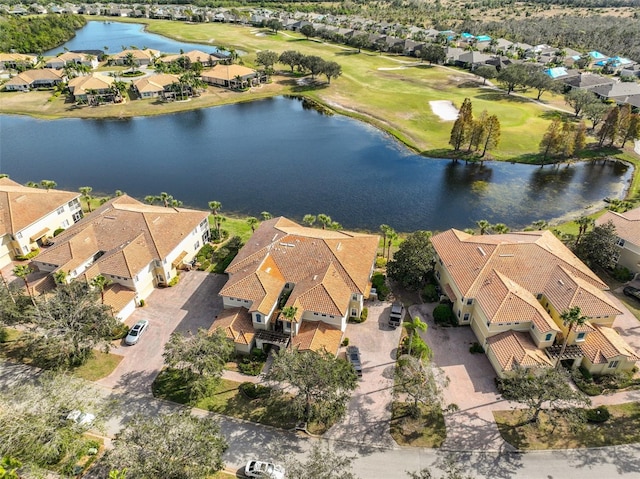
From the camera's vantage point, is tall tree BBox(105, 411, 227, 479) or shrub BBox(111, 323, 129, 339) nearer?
tall tree BBox(105, 411, 227, 479)

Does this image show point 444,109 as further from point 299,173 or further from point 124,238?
point 124,238

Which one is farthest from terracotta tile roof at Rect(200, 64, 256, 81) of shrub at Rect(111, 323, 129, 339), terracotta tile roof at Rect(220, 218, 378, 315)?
shrub at Rect(111, 323, 129, 339)

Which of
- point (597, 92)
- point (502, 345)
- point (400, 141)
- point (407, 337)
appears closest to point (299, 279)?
point (407, 337)

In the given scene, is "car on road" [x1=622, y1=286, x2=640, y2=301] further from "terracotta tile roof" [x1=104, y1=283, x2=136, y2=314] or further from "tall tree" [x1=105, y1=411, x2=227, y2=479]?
"terracotta tile roof" [x1=104, y1=283, x2=136, y2=314]

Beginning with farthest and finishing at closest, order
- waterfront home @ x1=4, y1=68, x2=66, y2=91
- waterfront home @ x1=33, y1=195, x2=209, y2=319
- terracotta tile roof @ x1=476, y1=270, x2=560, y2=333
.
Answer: waterfront home @ x1=4, y1=68, x2=66, y2=91
waterfront home @ x1=33, y1=195, x2=209, y2=319
terracotta tile roof @ x1=476, y1=270, x2=560, y2=333

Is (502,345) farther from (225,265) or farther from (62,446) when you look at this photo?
(62,446)

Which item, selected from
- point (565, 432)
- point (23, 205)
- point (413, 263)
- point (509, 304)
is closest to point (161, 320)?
point (23, 205)
